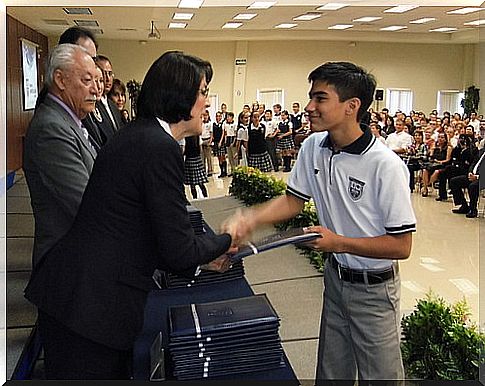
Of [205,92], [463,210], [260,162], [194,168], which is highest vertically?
[205,92]

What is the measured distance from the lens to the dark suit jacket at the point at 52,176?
1.92 metres

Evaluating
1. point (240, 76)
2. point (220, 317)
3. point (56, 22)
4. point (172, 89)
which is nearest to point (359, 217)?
point (220, 317)

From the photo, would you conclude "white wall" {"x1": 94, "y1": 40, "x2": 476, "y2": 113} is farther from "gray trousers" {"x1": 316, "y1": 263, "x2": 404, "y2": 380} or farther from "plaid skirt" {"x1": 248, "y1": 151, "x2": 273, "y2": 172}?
"gray trousers" {"x1": 316, "y1": 263, "x2": 404, "y2": 380}

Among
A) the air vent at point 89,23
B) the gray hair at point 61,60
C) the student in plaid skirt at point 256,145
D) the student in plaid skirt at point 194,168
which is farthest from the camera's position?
the air vent at point 89,23

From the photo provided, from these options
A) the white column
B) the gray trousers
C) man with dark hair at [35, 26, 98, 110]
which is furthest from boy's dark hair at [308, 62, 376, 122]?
the white column

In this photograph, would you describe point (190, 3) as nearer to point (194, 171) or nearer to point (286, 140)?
point (194, 171)

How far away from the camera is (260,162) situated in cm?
1376

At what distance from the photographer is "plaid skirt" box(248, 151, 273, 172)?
13680 millimetres

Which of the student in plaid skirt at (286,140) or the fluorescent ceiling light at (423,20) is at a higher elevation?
the fluorescent ceiling light at (423,20)

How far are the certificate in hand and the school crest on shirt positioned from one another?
0.18 m

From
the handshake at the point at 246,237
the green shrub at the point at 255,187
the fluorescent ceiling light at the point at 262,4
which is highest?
the fluorescent ceiling light at the point at 262,4

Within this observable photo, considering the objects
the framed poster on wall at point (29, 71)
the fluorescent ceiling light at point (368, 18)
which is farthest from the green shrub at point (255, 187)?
the fluorescent ceiling light at point (368, 18)

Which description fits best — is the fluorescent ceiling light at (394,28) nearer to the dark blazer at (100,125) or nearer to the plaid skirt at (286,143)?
the plaid skirt at (286,143)

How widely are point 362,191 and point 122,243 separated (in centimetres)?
71
